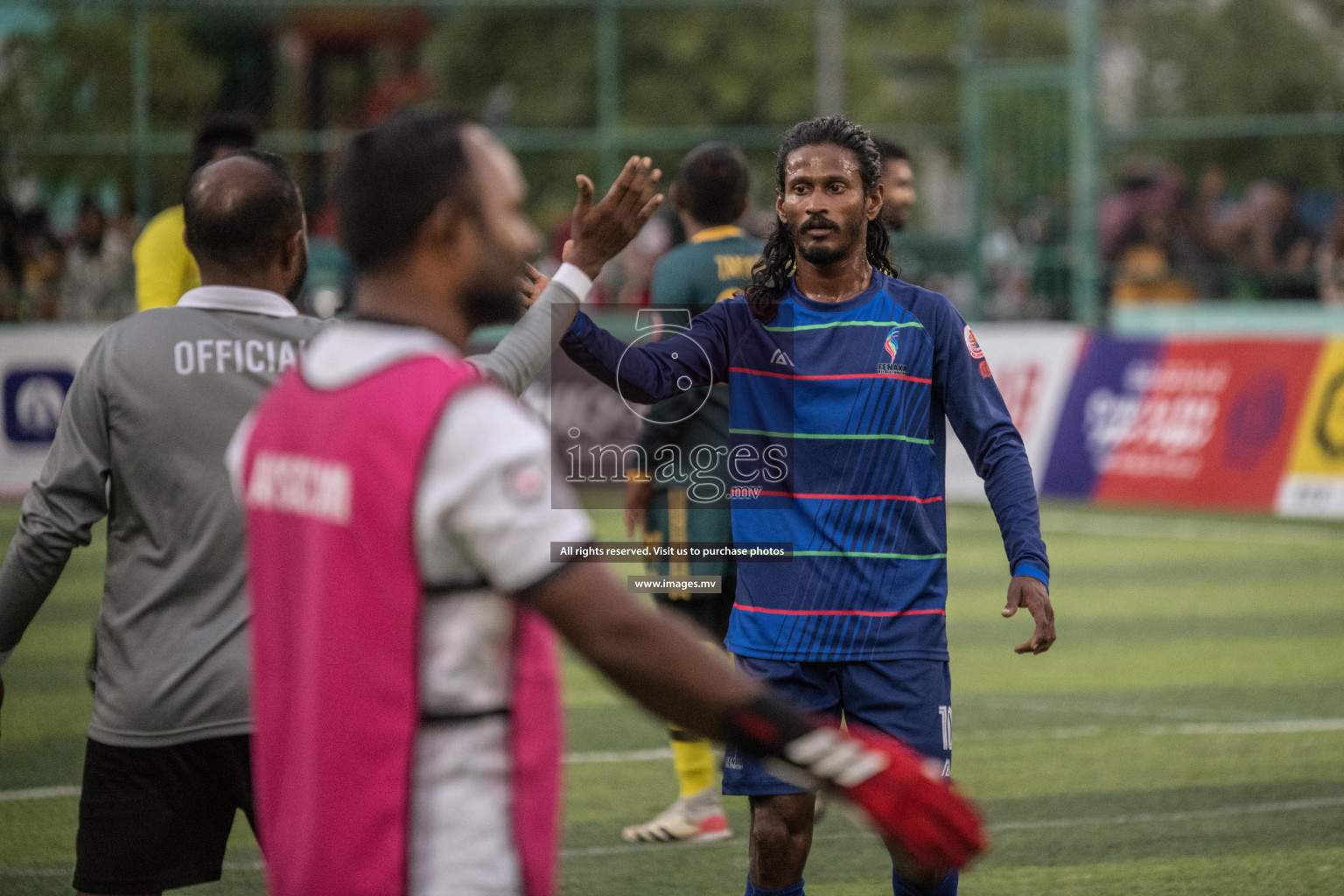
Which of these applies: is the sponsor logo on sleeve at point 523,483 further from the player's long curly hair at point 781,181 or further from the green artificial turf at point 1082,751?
the green artificial turf at point 1082,751

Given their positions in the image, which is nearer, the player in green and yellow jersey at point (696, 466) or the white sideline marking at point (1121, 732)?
the player in green and yellow jersey at point (696, 466)

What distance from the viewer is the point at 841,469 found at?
4465 mm

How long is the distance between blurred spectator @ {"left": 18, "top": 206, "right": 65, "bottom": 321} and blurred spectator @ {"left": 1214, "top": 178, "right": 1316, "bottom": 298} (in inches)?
489

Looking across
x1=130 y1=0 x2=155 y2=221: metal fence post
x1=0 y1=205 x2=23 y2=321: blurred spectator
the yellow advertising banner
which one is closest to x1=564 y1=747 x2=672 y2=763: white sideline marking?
the yellow advertising banner

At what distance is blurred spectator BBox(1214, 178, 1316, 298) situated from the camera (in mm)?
18453

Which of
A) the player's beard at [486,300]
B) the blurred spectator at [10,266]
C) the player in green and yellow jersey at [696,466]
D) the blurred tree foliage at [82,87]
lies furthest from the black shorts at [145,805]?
the blurred tree foliage at [82,87]

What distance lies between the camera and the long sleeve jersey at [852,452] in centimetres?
443

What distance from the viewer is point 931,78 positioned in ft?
181

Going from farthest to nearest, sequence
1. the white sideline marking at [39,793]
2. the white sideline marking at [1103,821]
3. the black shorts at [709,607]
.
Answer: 1. the white sideline marking at [39,793]
2. the black shorts at [709,607]
3. the white sideline marking at [1103,821]

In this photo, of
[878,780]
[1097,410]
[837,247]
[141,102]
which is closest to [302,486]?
[878,780]

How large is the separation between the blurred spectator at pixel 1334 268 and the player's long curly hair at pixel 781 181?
14428mm

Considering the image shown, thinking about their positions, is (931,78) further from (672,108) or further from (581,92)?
(581,92)

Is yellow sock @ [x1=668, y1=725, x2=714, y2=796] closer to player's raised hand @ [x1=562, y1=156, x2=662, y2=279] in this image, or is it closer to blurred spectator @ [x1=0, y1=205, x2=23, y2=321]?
player's raised hand @ [x1=562, y1=156, x2=662, y2=279]

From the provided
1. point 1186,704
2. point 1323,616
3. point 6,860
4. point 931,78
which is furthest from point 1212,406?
point 931,78
